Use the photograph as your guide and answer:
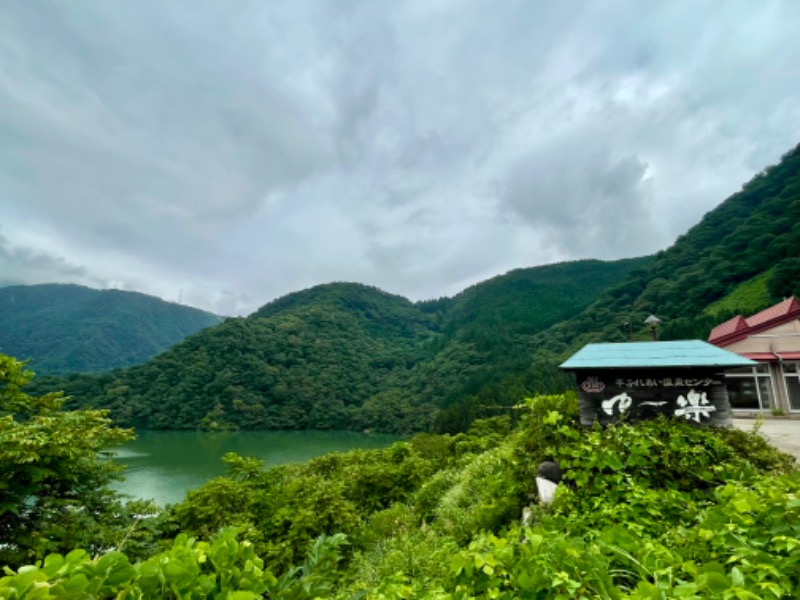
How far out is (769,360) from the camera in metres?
10.9

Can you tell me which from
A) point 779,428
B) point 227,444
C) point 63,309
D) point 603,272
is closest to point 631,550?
point 779,428

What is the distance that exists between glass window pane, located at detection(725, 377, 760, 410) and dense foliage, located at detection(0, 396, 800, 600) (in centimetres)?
922

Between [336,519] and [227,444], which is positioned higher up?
[336,519]

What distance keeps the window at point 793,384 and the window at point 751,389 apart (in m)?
0.36

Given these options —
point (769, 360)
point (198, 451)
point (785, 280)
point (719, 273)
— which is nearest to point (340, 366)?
point (198, 451)

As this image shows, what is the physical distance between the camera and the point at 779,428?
7.93 meters

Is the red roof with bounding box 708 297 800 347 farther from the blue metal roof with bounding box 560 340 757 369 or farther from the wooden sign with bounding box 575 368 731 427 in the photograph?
the wooden sign with bounding box 575 368 731 427

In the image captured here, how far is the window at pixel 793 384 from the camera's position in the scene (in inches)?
415

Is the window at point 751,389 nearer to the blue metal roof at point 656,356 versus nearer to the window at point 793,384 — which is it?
the window at point 793,384

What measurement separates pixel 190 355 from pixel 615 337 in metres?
67.7

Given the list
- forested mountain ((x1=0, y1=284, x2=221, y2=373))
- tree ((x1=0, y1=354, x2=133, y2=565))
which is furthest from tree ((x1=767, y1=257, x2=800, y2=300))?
forested mountain ((x1=0, y1=284, x2=221, y2=373))

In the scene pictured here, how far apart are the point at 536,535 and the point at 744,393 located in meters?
13.6

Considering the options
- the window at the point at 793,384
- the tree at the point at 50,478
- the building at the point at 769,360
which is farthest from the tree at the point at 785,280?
the tree at the point at 50,478

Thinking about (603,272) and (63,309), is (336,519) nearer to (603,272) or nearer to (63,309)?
(603,272)
